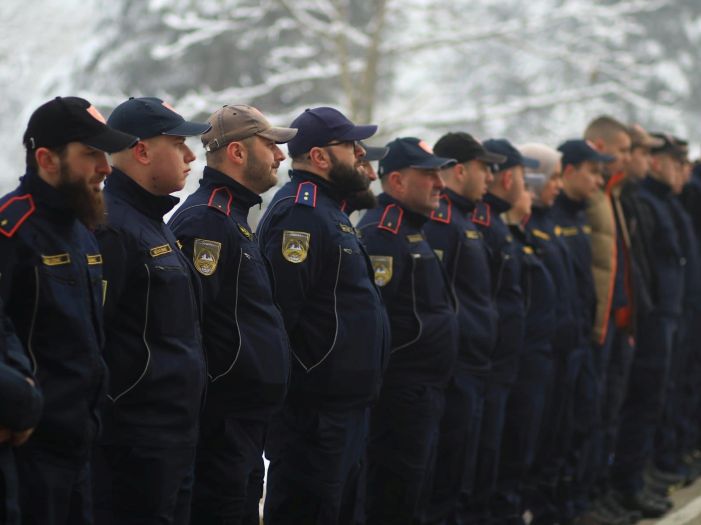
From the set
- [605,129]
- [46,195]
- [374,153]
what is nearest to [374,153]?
[374,153]

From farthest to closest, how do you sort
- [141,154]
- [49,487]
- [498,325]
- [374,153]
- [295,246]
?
1. [498,325]
2. [374,153]
3. [295,246]
4. [141,154]
5. [49,487]

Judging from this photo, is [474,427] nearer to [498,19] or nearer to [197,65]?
[197,65]

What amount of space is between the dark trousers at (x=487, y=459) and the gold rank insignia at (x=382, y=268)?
1.17m

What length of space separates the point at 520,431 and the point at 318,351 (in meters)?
2.27

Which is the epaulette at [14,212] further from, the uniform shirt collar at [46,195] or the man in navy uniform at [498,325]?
the man in navy uniform at [498,325]

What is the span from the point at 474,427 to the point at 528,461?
2.45 feet

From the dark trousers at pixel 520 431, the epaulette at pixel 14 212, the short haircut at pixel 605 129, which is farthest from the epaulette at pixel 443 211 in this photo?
the epaulette at pixel 14 212

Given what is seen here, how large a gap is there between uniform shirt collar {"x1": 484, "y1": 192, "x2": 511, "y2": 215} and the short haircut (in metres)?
1.95

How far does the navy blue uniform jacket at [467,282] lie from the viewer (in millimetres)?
6641

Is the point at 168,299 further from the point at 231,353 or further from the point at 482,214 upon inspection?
the point at 482,214

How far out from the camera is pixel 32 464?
150 inches

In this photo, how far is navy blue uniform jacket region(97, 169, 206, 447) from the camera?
14.2 ft

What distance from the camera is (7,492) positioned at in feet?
11.9

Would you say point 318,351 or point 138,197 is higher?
point 138,197
